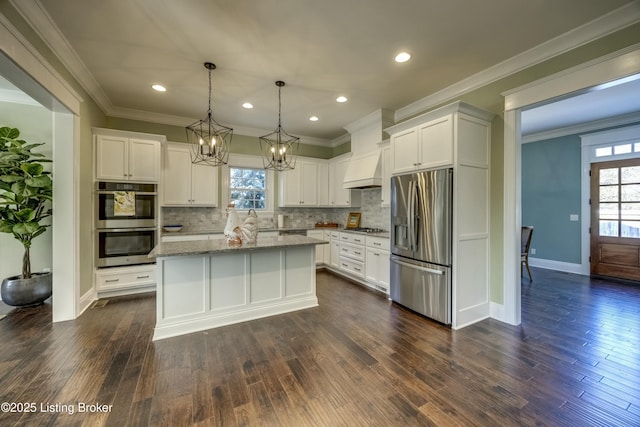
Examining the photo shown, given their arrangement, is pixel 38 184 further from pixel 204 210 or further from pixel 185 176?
pixel 204 210

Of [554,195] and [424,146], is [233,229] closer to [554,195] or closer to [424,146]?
[424,146]

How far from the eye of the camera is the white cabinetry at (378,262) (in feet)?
13.3

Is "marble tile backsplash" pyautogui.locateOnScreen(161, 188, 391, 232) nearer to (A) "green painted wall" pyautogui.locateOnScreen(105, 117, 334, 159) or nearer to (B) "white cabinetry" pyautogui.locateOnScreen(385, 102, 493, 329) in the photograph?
(A) "green painted wall" pyautogui.locateOnScreen(105, 117, 334, 159)

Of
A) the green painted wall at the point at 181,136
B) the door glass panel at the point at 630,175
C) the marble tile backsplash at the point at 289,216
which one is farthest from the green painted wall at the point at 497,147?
the door glass panel at the point at 630,175

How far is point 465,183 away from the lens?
304cm

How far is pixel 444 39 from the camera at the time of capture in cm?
258

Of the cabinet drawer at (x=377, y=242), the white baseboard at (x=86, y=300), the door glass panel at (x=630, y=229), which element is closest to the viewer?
the white baseboard at (x=86, y=300)

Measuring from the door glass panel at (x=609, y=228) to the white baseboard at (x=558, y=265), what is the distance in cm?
74

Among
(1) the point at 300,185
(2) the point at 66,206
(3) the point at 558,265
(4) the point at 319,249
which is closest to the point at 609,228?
(3) the point at 558,265

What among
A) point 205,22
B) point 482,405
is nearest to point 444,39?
point 205,22

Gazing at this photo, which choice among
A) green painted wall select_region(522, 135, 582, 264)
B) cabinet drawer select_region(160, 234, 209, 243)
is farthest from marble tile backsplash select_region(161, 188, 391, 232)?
green painted wall select_region(522, 135, 582, 264)

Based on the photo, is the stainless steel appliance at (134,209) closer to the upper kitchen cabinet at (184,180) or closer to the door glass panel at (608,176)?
the upper kitchen cabinet at (184,180)

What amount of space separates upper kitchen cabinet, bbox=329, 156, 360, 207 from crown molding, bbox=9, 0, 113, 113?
13.6ft

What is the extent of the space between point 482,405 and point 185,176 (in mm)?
5092
